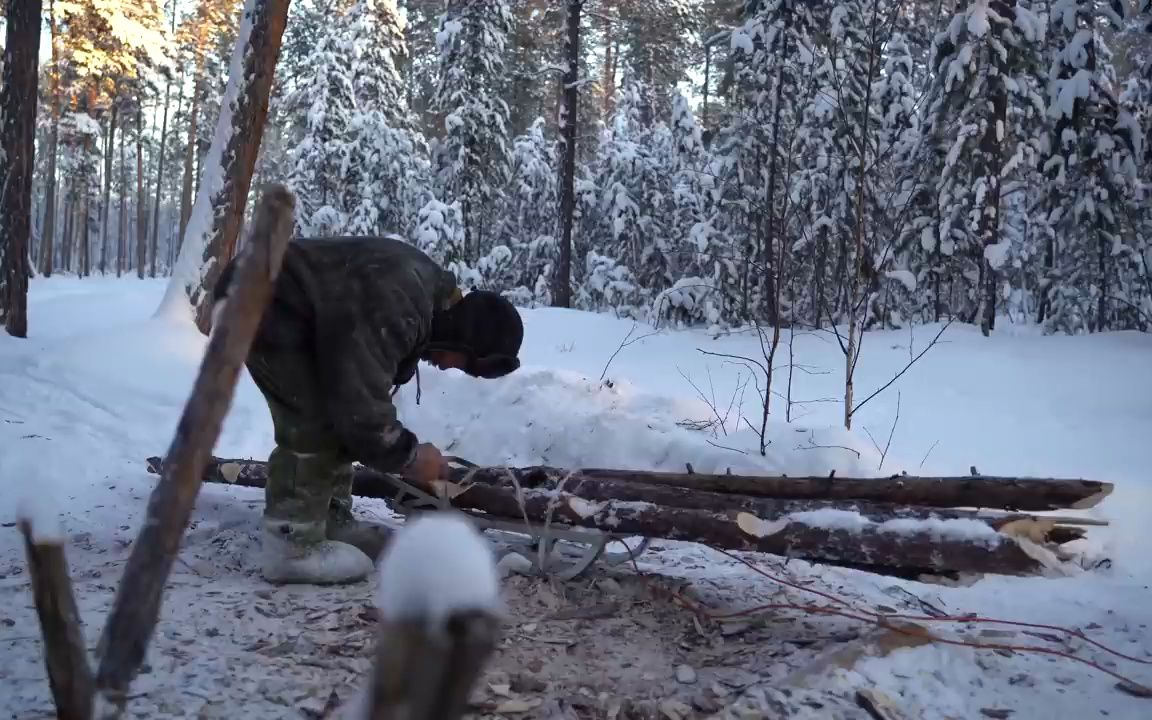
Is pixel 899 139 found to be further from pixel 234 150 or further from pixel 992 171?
pixel 234 150

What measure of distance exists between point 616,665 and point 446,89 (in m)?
19.8

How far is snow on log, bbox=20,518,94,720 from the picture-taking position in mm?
1414

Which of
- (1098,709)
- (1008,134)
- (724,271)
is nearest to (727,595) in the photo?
(1098,709)

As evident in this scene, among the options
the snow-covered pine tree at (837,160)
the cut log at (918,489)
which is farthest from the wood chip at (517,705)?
the snow-covered pine tree at (837,160)

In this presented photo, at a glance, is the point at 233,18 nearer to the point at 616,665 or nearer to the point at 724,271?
the point at 724,271

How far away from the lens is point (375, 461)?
11.2 feet

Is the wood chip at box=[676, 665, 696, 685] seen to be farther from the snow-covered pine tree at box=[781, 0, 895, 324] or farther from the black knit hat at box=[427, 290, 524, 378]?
the snow-covered pine tree at box=[781, 0, 895, 324]

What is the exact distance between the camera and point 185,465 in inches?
61.9

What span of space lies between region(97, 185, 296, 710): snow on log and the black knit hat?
2152mm

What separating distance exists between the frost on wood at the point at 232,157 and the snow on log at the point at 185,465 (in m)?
8.49

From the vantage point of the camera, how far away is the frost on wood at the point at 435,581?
0.77 metres

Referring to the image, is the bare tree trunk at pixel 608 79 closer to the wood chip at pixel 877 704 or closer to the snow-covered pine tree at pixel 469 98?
the snow-covered pine tree at pixel 469 98

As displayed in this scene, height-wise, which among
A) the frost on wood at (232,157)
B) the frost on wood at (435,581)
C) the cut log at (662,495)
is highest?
the frost on wood at (232,157)

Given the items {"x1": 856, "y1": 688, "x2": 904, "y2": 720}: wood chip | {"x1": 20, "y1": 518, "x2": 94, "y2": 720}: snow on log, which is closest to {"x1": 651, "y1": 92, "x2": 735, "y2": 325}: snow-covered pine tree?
{"x1": 856, "y1": 688, "x2": 904, "y2": 720}: wood chip
